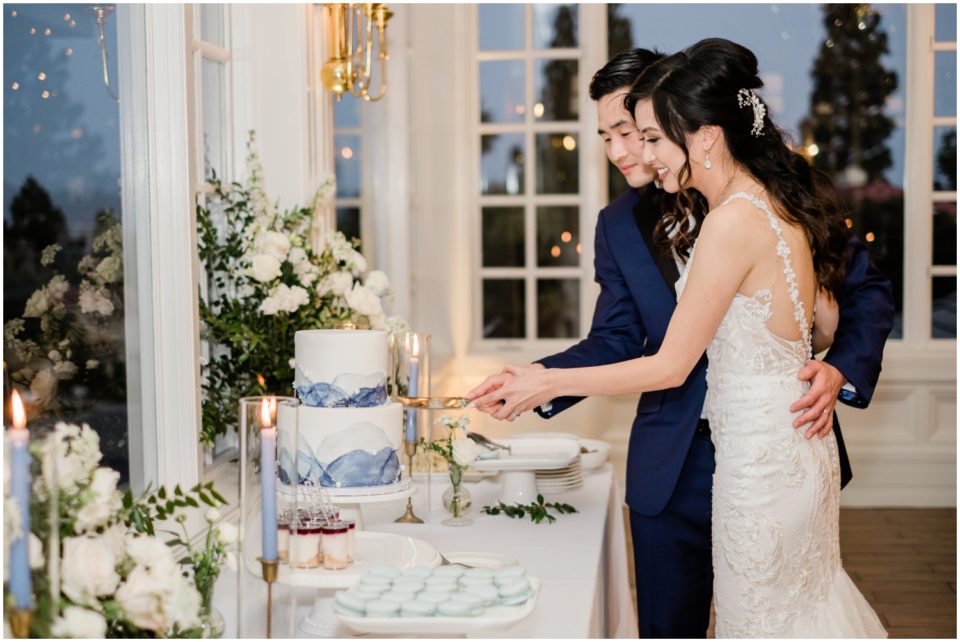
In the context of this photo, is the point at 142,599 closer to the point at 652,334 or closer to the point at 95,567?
the point at 95,567

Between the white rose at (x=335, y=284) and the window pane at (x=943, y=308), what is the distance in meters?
4.00

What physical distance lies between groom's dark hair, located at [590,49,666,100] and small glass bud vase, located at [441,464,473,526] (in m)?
0.83

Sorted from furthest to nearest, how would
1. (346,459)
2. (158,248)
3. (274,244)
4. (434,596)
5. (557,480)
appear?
(557,480) → (274,244) → (158,248) → (346,459) → (434,596)

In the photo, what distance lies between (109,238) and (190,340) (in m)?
0.27

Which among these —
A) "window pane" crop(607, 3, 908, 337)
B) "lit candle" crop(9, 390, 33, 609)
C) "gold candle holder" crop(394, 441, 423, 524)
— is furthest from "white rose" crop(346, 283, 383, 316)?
"window pane" crop(607, 3, 908, 337)

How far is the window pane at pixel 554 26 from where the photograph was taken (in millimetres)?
5590

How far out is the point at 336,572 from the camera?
156cm

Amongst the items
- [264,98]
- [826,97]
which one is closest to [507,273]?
[826,97]

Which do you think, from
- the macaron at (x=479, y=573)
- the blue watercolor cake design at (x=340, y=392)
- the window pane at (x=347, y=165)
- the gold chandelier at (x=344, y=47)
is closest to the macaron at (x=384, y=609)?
the macaron at (x=479, y=573)

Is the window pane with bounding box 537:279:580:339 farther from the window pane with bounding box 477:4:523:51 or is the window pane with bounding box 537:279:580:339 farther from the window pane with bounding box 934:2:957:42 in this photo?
→ the window pane with bounding box 934:2:957:42

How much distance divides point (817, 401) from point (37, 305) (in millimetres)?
1290

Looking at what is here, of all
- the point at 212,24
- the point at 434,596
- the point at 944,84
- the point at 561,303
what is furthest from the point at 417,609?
Answer: the point at 944,84

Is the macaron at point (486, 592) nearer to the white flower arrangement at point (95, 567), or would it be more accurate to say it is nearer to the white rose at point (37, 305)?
the white flower arrangement at point (95, 567)

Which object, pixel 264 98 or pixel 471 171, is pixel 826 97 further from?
pixel 264 98
